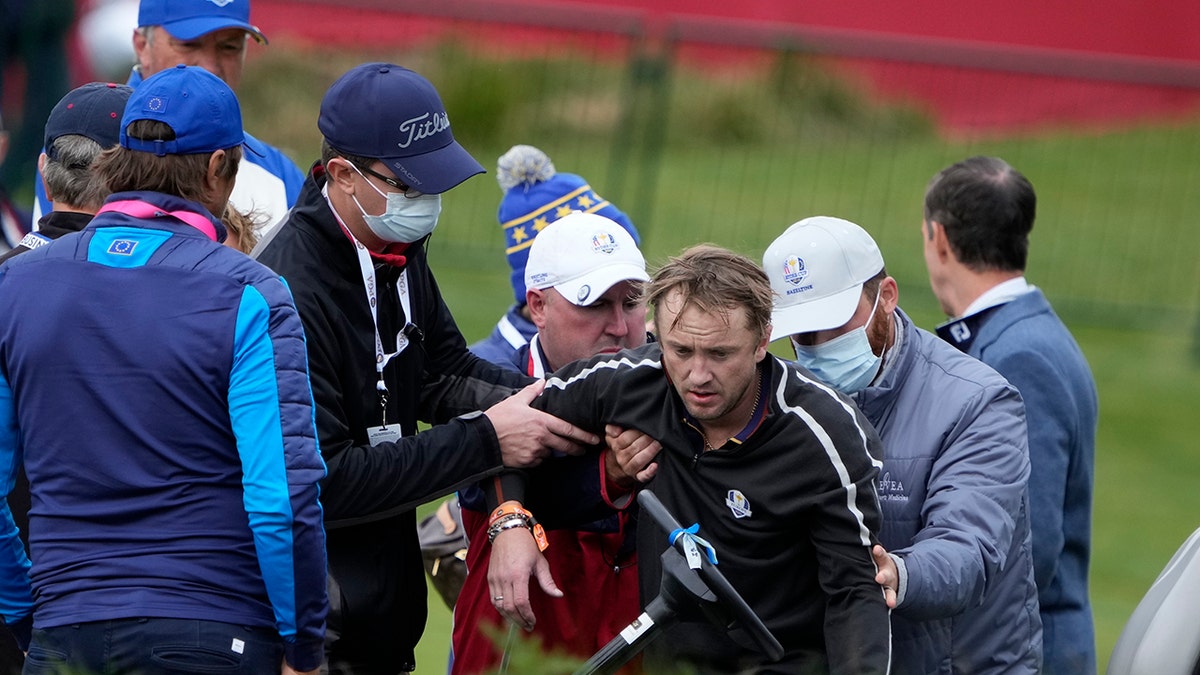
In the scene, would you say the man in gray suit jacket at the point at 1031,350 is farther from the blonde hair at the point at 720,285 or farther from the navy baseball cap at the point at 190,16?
the navy baseball cap at the point at 190,16

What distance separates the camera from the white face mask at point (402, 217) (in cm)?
393

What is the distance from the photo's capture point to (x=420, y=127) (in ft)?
13.0

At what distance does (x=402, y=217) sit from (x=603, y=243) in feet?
2.18

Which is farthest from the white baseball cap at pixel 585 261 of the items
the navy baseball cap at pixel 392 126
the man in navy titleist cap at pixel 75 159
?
the man in navy titleist cap at pixel 75 159

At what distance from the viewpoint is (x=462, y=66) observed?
1359cm

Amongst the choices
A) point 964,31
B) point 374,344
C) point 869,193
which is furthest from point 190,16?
point 964,31

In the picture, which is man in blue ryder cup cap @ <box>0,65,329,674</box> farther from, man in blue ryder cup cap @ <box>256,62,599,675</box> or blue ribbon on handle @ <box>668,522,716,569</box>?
blue ribbon on handle @ <box>668,522,716,569</box>

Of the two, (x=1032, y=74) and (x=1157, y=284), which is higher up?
(x=1032, y=74)

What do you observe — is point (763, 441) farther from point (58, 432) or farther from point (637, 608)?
point (58, 432)

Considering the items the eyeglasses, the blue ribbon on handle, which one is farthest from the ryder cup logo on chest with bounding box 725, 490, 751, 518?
the eyeglasses

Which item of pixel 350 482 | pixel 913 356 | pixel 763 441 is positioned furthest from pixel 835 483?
pixel 350 482

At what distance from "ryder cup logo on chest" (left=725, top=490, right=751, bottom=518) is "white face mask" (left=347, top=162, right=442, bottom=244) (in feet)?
3.32

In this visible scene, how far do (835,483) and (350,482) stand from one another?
1144 millimetres

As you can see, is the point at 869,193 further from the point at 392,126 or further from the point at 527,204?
the point at 392,126
